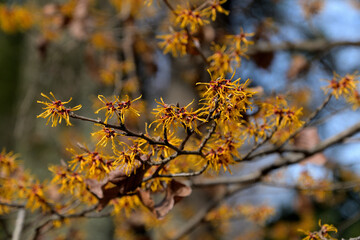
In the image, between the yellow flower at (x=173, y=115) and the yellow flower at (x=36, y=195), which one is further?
the yellow flower at (x=36, y=195)

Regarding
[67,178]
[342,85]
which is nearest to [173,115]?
[67,178]

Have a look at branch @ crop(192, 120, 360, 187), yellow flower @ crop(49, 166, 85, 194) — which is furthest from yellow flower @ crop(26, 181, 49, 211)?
branch @ crop(192, 120, 360, 187)

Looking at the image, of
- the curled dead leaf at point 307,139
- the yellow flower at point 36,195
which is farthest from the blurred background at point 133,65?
the yellow flower at point 36,195

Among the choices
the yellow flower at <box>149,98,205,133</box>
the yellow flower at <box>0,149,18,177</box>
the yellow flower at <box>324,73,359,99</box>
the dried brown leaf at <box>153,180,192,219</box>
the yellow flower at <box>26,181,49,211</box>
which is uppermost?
the yellow flower at <box>324,73,359,99</box>

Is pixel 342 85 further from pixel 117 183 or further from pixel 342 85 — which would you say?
pixel 117 183

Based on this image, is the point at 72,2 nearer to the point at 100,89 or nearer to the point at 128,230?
the point at 100,89

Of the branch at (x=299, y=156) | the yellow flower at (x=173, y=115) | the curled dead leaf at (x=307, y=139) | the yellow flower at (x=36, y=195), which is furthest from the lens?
the curled dead leaf at (x=307, y=139)

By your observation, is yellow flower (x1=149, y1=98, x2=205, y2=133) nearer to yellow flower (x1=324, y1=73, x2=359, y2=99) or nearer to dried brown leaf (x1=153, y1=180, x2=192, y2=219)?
dried brown leaf (x1=153, y1=180, x2=192, y2=219)

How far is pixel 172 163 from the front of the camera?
3.56 feet

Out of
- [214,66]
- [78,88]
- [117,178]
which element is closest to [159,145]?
[117,178]

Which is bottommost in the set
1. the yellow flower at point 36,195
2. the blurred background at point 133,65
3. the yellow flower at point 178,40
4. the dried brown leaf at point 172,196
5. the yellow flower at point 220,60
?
the dried brown leaf at point 172,196

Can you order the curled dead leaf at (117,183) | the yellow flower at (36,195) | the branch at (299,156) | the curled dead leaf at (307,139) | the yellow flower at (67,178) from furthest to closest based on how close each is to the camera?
the curled dead leaf at (307,139) → the branch at (299,156) → the yellow flower at (36,195) → the yellow flower at (67,178) → the curled dead leaf at (117,183)

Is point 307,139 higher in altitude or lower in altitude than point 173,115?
higher

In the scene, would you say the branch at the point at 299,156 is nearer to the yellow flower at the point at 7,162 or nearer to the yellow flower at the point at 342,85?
the yellow flower at the point at 342,85
